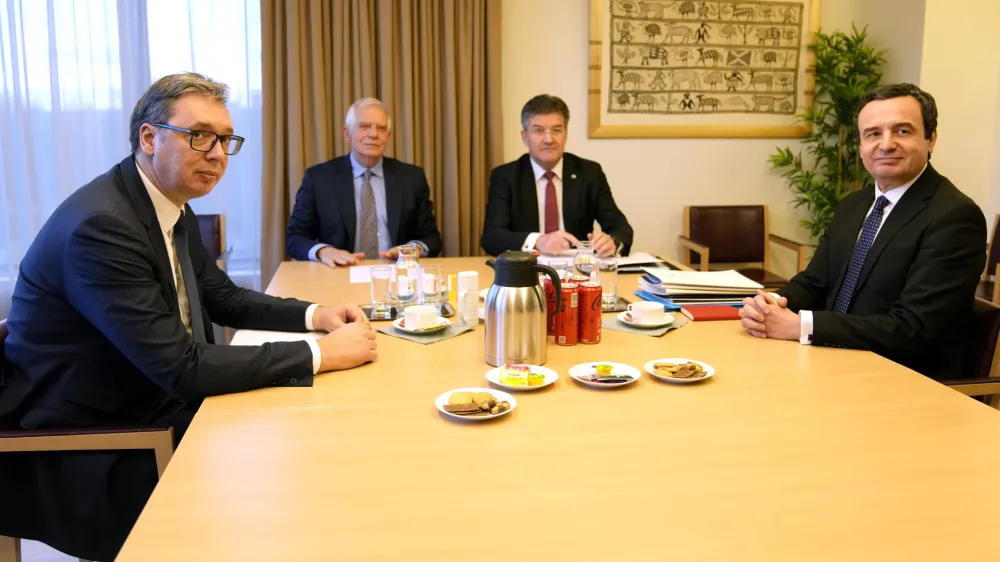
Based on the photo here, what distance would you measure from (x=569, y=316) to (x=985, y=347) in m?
1.06

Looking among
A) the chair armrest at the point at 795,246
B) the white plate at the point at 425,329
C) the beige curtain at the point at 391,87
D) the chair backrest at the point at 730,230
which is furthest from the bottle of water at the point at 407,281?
the chair armrest at the point at 795,246

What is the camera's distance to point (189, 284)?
197 cm

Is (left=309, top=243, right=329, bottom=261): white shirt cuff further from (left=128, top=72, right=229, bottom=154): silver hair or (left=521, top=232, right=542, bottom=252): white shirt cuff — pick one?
(left=128, top=72, right=229, bottom=154): silver hair

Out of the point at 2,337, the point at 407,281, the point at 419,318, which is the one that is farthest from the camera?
the point at 407,281

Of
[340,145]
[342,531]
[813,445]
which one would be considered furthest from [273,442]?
[340,145]

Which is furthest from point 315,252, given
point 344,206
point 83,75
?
point 83,75

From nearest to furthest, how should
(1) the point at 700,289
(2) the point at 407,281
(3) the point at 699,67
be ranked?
(2) the point at 407,281
(1) the point at 700,289
(3) the point at 699,67

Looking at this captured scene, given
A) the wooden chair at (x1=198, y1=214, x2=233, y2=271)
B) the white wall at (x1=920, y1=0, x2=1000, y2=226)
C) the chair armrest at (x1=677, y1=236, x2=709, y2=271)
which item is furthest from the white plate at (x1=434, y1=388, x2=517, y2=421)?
the white wall at (x1=920, y1=0, x2=1000, y2=226)

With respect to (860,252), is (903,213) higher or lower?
higher

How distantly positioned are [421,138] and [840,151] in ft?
7.80

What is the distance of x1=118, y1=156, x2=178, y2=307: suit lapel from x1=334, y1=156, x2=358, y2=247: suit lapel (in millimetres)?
1768

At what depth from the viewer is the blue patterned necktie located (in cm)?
222

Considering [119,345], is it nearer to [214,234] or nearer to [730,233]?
[214,234]

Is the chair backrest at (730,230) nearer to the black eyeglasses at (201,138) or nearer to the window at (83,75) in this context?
the window at (83,75)
